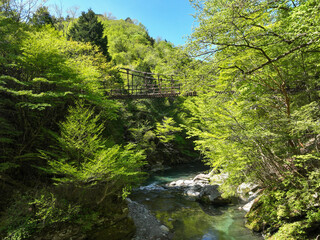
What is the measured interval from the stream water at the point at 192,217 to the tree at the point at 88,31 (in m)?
13.9

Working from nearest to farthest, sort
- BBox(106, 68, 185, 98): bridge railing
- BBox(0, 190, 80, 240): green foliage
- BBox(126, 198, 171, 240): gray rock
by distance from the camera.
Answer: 1. BBox(0, 190, 80, 240): green foliage
2. BBox(126, 198, 171, 240): gray rock
3. BBox(106, 68, 185, 98): bridge railing

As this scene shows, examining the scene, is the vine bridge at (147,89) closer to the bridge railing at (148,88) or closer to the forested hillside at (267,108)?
the bridge railing at (148,88)

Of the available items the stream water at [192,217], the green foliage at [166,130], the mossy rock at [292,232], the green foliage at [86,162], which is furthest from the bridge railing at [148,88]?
the mossy rock at [292,232]

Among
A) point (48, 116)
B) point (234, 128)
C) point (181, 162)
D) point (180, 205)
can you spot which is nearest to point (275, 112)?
point (234, 128)

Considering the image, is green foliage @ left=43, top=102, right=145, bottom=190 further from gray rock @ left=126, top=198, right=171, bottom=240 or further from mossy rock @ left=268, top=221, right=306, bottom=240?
mossy rock @ left=268, top=221, right=306, bottom=240

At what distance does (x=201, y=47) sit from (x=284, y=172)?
3095 mm

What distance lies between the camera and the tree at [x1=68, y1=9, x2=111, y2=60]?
53.5ft

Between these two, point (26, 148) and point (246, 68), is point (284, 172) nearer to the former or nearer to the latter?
point (246, 68)

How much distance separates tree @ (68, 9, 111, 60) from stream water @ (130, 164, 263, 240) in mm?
13930

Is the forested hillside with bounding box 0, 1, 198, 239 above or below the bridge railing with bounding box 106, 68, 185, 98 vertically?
below

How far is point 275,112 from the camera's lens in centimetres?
421

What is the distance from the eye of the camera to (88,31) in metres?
16.7

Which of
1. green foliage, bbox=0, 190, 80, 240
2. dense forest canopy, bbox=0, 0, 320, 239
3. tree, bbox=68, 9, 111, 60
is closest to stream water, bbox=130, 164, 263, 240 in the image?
dense forest canopy, bbox=0, 0, 320, 239

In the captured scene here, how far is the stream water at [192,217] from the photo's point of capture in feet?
16.7
